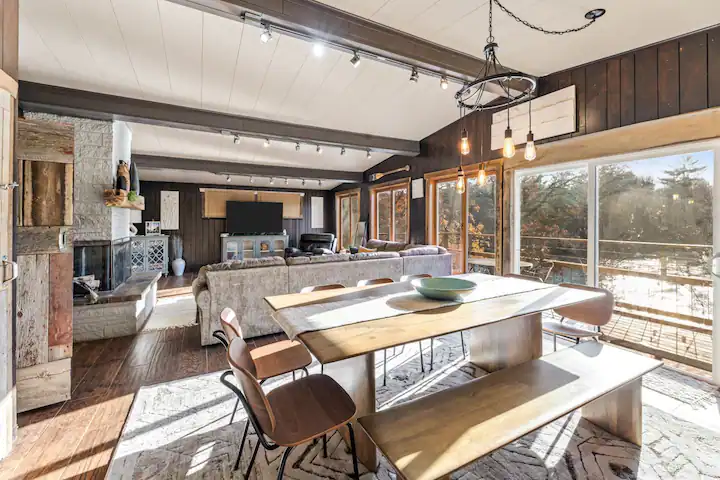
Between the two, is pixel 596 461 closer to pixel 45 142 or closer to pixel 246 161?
pixel 45 142

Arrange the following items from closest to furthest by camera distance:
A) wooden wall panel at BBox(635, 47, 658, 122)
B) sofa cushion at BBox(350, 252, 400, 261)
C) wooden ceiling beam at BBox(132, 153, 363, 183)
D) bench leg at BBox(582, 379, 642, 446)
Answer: bench leg at BBox(582, 379, 642, 446) → wooden wall panel at BBox(635, 47, 658, 122) → sofa cushion at BBox(350, 252, 400, 261) → wooden ceiling beam at BBox(132, 153, 363, 183)

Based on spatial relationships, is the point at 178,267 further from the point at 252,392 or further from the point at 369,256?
the point at 252,392

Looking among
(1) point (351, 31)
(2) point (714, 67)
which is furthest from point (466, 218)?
(1) point (351, 31)

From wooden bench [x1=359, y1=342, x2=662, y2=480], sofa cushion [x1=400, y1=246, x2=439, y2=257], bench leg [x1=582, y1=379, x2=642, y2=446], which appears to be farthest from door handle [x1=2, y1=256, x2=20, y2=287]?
sofa cushion [x1=400, y1=246, x2=439, y2=257]

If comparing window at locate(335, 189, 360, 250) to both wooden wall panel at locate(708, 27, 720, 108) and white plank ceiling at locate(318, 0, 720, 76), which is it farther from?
wooden wall panel at locate(708, 27, 720, 108)

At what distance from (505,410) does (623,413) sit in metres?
1.03

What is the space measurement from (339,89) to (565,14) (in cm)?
231

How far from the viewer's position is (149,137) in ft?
17.0

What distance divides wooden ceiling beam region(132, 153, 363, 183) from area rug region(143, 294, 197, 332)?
2.64 m

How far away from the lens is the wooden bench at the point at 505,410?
1.17m

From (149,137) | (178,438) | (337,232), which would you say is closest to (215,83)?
(149,137)

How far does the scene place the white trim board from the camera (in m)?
3.60

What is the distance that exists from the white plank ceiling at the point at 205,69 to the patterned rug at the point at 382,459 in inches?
113

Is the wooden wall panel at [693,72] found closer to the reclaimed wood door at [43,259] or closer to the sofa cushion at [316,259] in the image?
the sofa cushion at [316,259]
